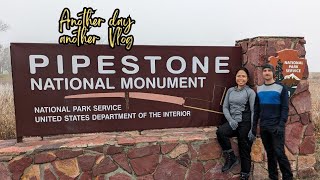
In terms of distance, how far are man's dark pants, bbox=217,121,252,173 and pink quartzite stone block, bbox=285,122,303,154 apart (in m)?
0.75

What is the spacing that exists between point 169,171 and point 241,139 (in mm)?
1169

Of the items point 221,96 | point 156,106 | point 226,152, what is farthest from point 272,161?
point 156,106

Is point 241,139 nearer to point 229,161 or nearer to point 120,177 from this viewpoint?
point 229,161

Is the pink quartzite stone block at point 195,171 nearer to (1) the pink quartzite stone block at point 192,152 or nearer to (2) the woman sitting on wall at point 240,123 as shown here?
(1) the pink quartzite stone block at point 192,152

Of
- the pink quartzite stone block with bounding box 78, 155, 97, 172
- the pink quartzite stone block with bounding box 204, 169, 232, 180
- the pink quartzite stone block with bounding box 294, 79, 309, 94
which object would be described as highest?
the pink quartzite stone block with bounding box 294, 79, 309, 94

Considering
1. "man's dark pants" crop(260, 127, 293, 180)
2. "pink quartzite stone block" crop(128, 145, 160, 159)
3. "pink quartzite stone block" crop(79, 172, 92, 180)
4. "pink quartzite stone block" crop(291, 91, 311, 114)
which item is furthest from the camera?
"pink quartzite stone block" crop(291, 91, 311, 114)

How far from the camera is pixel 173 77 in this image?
4621 mm

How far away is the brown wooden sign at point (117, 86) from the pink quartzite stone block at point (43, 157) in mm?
436

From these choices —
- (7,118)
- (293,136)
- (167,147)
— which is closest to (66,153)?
(167,147)

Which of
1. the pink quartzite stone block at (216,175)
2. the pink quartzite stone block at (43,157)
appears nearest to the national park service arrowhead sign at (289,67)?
the pink quartzite stone block at (216,175)

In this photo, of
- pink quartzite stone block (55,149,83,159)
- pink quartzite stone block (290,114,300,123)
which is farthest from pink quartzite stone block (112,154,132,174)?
pink quartzite stone block (290,114,300,123)

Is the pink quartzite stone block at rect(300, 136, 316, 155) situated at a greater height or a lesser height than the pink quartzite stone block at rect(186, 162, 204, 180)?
greater

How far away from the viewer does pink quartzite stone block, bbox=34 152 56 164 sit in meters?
3.93

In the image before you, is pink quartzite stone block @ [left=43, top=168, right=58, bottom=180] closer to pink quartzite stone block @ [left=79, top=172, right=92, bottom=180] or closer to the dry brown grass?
pink quartzite stone block @ [left=79, top=172, right=92, bottom=180]
